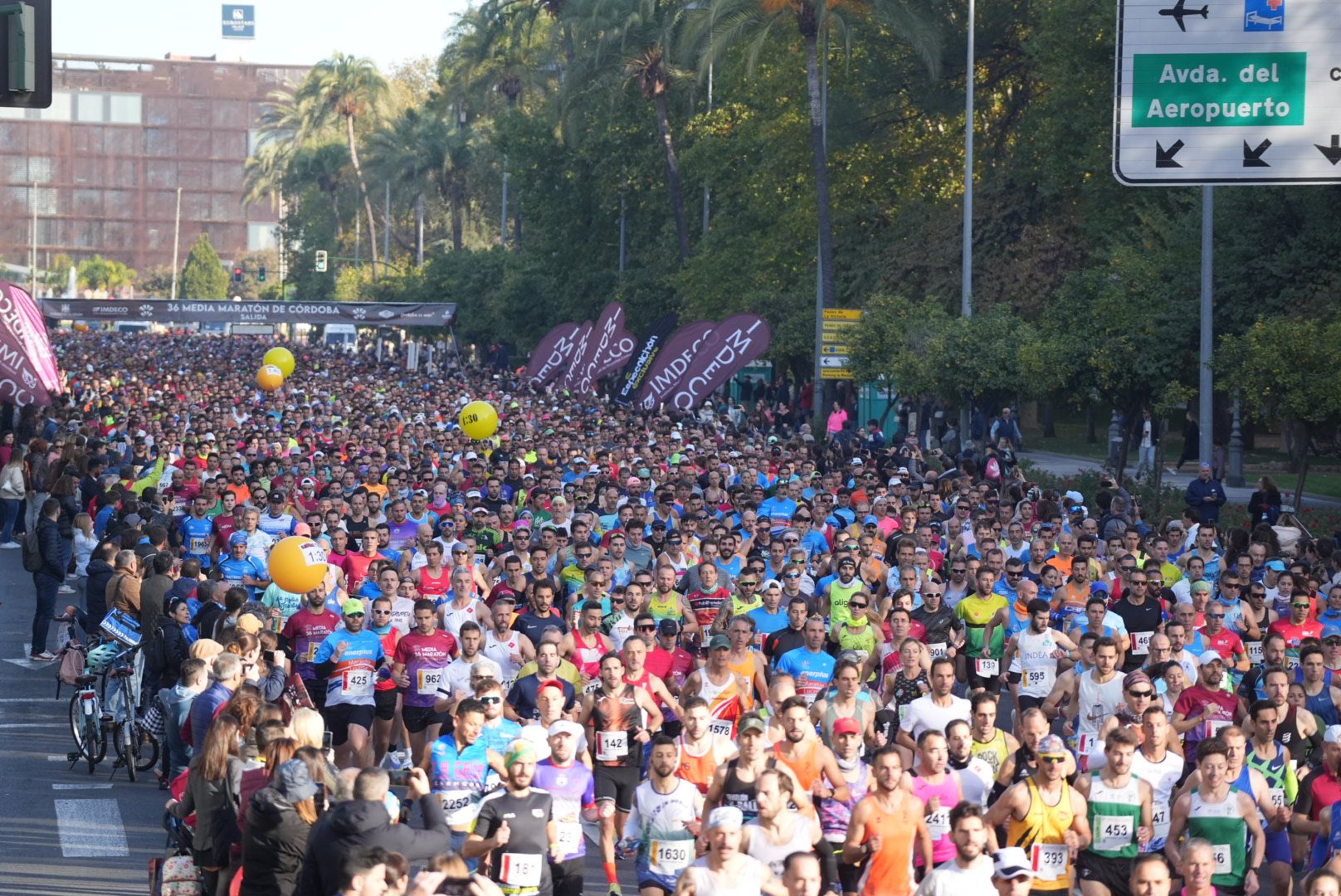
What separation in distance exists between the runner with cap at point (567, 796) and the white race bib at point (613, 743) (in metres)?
1.37

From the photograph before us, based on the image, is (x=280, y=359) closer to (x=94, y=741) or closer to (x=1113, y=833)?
(x=94, y=741)

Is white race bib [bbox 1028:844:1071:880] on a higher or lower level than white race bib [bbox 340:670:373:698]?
lower

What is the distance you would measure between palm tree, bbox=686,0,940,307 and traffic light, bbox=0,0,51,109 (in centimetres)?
3005

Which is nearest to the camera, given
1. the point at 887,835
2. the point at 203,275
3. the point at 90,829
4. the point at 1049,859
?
the point at 887,835

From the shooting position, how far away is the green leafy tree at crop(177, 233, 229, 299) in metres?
170

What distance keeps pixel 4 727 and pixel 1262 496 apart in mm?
13451

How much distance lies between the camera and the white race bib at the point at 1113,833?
9219 mm

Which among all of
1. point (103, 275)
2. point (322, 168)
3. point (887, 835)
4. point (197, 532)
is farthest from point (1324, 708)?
point (103, 275)

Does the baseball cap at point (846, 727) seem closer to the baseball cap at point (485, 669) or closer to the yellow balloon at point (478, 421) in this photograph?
the baseball cap at point (485, 669)

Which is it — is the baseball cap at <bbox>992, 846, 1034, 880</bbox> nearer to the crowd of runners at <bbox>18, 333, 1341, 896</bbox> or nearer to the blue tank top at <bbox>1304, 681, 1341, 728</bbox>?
the crowd of runners at <bbox>18, 333, 1341, 896</bbox>

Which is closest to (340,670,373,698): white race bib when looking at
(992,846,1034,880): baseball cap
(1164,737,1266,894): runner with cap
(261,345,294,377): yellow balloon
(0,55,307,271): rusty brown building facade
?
(1164,737,1266,894): runner with cap

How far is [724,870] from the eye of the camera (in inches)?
303

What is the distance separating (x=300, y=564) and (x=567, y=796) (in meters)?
5.07

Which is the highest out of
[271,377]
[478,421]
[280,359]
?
[280,359]
